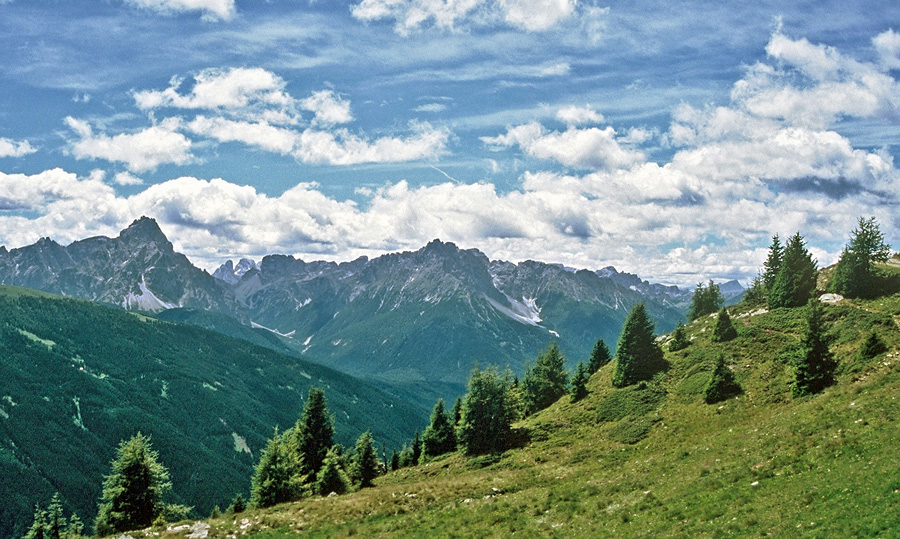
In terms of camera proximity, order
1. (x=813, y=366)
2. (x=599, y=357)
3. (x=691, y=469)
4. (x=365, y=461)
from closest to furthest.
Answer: (x=691, y=469) < (x=813, y=366) < (x=365, y=461) < (x=599, y=357)

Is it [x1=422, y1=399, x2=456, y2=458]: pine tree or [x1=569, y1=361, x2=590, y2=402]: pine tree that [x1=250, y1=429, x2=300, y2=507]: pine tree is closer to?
[x1=422, y1=399, x2=456, y2=458]: pine tree

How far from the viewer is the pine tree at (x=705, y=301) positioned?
342 feet

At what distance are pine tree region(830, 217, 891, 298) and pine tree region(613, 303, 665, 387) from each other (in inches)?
1002

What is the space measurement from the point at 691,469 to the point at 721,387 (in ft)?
Result: 71.7

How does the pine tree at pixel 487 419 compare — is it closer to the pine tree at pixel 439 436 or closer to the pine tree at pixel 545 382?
the pine tree at pixel 439 436

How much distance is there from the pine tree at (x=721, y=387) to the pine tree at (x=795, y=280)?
27.3 metres

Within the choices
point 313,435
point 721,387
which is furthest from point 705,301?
point 313,435

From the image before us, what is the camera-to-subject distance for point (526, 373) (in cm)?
9962

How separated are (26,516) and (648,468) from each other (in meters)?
243

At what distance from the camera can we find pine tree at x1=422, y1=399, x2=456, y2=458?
8231cm

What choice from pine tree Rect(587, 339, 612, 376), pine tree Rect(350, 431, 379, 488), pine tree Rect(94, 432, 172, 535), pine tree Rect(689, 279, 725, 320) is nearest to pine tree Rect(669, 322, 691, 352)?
pine tree Rect(587, 339, 612, 376)

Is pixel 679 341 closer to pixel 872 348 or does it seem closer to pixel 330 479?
pixel 872 348

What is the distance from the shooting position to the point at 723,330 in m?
70.7

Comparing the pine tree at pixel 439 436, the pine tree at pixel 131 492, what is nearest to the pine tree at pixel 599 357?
the pine tree at pixel 439 436
